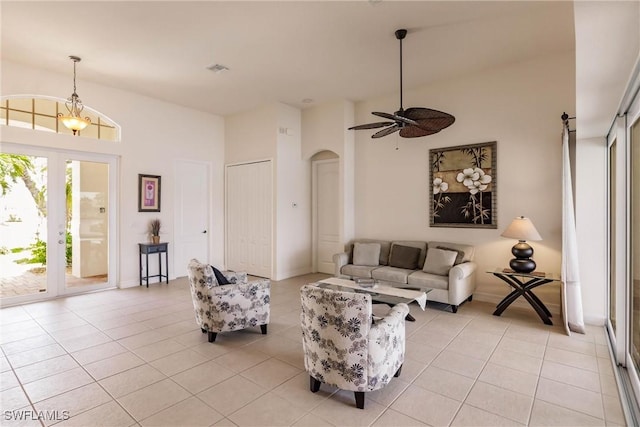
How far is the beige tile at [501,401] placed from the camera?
7.44 feet

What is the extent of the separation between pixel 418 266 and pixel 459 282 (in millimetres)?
861

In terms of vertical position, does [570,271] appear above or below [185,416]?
above

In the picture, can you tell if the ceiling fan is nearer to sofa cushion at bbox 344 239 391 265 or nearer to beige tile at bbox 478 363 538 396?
sofa cushion at bbox 344 239 391 265

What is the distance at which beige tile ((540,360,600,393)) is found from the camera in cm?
263

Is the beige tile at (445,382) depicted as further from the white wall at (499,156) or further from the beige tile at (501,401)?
the white wall at (499,156)

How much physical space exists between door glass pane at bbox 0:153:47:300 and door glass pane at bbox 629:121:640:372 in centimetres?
708

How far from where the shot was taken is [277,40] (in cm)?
405

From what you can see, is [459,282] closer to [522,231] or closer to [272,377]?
[522,231]

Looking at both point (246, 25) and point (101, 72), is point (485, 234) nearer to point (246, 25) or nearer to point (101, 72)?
point (246, 25)

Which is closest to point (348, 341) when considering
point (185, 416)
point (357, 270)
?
point (185, 416)

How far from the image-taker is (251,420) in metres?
2.20

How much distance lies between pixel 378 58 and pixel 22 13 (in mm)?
4027

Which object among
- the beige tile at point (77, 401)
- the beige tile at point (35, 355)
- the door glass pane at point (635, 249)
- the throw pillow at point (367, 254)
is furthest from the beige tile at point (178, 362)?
the door glass pane at point (635, 249)

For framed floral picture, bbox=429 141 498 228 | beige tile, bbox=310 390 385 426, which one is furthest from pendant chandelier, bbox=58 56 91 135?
framed floral picture, bbox=429 141 498 228
